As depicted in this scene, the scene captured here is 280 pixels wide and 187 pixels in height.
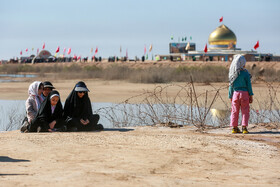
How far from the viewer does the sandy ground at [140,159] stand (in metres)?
6.07

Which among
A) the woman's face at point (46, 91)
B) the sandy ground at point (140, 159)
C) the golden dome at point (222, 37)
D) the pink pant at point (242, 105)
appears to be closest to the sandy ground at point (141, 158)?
the sandy ground at point (140, 159)

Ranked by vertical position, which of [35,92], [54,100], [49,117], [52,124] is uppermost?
[35,92]

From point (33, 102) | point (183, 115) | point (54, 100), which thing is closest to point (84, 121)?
point (54, 100)

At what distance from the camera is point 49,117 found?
10102mm

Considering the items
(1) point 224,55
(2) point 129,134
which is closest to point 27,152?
(2) point 129,134

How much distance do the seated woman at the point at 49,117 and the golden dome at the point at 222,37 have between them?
7025 centimetres

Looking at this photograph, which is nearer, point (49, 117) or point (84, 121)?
point (49, 117)

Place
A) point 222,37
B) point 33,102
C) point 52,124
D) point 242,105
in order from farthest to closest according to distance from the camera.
→ point 222,37
point 33,102
point 52,124
point 242,105

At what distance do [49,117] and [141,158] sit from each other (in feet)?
10.7

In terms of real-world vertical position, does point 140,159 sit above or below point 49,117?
below

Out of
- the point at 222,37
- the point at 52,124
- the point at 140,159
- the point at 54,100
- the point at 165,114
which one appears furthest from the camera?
the point at 222,37

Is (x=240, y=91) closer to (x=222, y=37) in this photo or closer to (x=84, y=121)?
(x=84, y=121)

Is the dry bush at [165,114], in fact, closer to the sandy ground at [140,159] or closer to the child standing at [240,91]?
the child standing at [240,91]

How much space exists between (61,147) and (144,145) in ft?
4.44
